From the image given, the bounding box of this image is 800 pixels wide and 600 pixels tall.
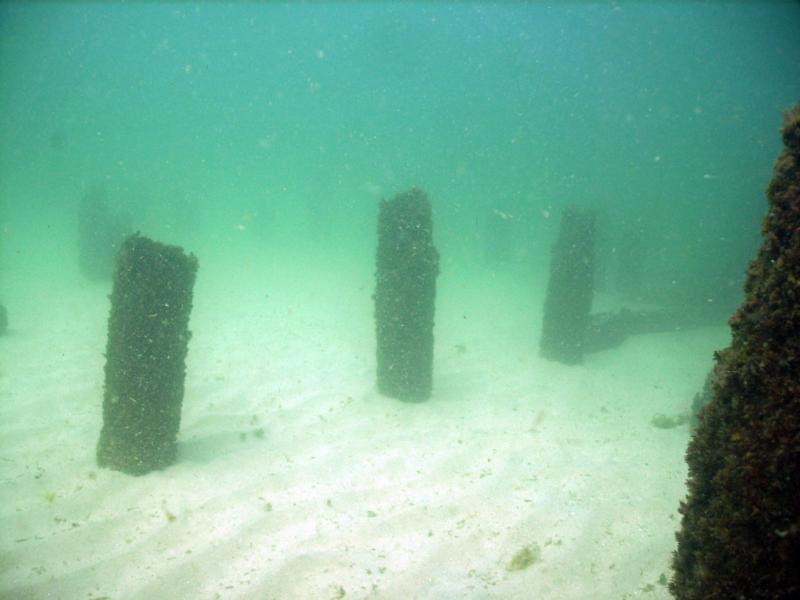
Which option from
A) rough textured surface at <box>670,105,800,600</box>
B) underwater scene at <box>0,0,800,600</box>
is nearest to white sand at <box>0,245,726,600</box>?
underwater scene at <box>0,0,800,600</box>

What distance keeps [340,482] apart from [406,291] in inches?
152

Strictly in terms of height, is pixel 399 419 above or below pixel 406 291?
below

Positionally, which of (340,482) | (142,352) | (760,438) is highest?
(760,438)

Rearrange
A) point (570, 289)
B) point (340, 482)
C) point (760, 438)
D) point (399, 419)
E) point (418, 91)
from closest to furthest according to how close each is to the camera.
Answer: point (760, 438), point (340, 482), point (399, 419), point (570, 289), point (418, 91)

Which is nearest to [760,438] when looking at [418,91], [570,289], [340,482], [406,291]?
[340,482]

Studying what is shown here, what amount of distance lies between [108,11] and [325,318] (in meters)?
78.8

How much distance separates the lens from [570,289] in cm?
1123

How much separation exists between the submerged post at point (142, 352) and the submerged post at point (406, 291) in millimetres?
3892

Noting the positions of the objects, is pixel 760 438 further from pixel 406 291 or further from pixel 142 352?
pixel 406 291

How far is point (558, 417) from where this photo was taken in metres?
8.16

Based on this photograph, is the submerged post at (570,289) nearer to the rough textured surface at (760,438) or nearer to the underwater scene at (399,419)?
the underwater scene at (399,419)

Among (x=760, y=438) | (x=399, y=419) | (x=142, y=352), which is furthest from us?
(x=399, y=419)

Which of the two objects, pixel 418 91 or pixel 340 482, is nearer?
pixel 340 482

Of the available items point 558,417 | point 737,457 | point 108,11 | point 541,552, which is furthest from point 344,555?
point 108,11
